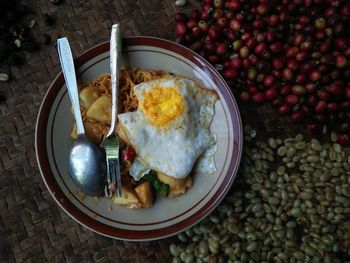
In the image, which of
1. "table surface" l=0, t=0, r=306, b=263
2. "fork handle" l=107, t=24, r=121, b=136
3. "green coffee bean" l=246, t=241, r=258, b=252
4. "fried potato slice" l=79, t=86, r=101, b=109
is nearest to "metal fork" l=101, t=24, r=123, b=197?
"fork handle" l=107, t=24, r=121, b=136

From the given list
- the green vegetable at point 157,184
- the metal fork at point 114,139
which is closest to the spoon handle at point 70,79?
the metal fork at point 114,139

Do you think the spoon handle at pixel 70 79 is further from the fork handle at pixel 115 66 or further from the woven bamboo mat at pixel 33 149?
the woven bamboo mat at pixel 33 149

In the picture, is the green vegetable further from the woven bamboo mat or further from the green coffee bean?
the green coffee bean

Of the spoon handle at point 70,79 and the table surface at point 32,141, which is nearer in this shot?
the spoon handle at point 70,79

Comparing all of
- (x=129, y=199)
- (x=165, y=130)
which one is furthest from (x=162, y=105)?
(x=129, y=199)

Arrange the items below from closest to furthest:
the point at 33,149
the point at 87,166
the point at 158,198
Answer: the point at 87,166 < the point at 158,198 < the point at 33,149

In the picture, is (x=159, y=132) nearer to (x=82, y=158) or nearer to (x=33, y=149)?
(x=82, y=158)
